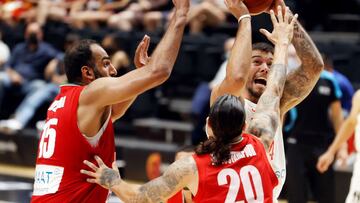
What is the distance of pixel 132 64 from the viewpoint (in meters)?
12.9

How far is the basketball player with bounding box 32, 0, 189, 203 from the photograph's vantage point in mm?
4941

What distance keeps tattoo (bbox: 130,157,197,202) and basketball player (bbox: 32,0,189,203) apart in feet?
1.60

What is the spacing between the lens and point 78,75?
5.25 m

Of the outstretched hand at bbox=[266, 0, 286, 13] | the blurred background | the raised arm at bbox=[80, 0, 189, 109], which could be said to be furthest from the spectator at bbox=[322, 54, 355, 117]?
the raised arm at bbox=[80, 0, 189, 109]

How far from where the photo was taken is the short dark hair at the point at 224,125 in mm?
4445

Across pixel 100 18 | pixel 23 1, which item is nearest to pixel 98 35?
pixel 100 18

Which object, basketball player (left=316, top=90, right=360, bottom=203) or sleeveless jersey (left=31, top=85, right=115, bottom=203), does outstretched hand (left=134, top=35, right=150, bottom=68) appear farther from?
basketball player (left=316, top=90, right=360, bottom=203)

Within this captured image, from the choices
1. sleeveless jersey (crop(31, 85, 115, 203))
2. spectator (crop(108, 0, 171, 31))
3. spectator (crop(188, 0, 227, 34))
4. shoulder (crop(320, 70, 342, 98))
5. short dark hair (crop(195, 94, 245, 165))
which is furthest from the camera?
spectator (crop(108, 0, 171, 31))

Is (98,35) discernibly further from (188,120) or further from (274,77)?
(274,77)

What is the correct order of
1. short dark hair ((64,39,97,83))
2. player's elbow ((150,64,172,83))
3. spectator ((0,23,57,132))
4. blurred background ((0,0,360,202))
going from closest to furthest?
player's elbow ((150,64,172,83)) → short dark hair ((64,39,97,83)) → blurred background ((0,0,360,202)) → spectator ((0,23,57,132))

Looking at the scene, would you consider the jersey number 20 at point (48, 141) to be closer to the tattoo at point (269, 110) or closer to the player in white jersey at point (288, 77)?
the player in white jersey at point (288, 77)

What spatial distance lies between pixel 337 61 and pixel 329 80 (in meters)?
2.40

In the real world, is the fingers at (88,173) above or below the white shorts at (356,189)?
above

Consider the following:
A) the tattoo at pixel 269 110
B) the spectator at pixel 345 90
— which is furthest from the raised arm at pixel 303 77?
the spectator at pixel 345 90
